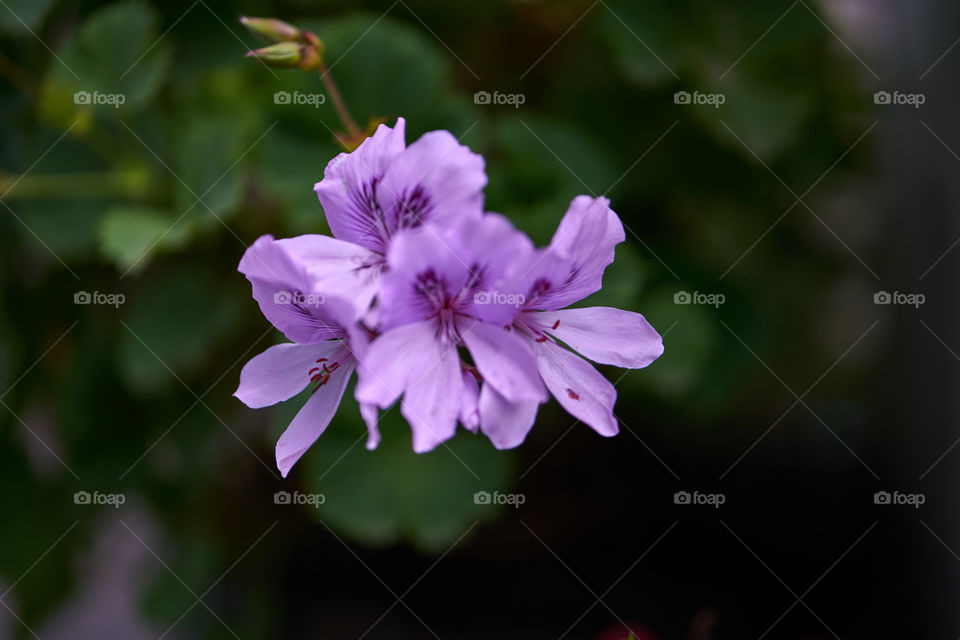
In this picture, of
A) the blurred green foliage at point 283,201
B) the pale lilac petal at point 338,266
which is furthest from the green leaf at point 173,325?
the pale lilac petal at point 338,266

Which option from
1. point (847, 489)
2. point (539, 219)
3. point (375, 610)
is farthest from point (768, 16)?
point (375, 610)

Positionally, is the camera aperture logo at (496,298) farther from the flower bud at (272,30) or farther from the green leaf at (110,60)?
the green leaf at (110,60)

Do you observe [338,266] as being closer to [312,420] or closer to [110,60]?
[312,420]

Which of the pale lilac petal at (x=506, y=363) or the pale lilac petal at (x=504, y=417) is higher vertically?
the pale lilac petal at (x=506, y=363)

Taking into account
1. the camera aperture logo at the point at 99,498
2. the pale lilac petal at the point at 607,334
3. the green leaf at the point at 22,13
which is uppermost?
the green leaf at the point at 22,13

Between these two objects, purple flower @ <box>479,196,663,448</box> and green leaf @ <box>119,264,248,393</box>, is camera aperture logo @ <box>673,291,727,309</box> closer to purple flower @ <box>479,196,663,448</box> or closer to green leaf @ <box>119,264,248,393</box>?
purple flower @ <box>479,196,663,448</box>

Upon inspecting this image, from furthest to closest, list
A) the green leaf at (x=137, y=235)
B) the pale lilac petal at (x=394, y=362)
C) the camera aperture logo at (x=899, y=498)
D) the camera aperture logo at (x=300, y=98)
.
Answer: the camera aperture logo at (x=899, y=498) < the camera aperture logo at (x=300, y=98) < the green leaf at (x=137, y=235) < the pale lilac petal at (x=394, y=362)
